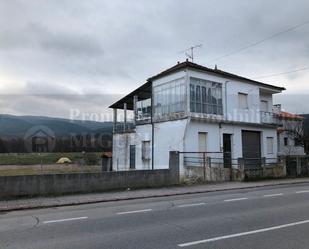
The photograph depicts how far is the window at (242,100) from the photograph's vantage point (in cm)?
3045

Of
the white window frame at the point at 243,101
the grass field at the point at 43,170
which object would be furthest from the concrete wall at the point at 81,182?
the white window frame at the point at 243,101

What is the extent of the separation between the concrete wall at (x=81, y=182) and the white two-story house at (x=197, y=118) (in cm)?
700

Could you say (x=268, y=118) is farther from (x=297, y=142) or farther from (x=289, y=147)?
(x=289, y=147)

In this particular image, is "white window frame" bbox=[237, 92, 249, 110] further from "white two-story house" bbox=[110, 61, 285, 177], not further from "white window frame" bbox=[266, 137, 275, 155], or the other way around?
"white window frame" bbox=[266, 137, 275, 155]

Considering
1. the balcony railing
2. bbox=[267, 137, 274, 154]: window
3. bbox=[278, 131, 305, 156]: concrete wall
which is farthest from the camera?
bbox=[278, 131, 305, 156]: concrete wall

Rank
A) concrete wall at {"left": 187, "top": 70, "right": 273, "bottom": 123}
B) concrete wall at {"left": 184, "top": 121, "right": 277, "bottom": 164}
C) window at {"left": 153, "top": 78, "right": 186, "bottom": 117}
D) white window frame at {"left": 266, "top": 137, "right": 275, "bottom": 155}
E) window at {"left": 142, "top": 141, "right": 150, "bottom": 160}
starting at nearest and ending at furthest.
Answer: concrete wall at {"left": 184, "top": 121, "right": 277, "bottom": 164} < window at {"left": 153, "top": 78, "right": 186, "bottom": 117} < concrete wall at {"left": 187, "top": 70, "right": 273, "bottom": 123} < window at {"left": 142, "top": 141, "right": 150, "bottom": 160} < white window frame at {"left": 266, "top": 137, "right": 275, "bottom": 155}

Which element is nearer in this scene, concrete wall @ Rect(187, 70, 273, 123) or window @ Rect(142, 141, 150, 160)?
concrete wall @ Rect(187, 70, 273, 123)

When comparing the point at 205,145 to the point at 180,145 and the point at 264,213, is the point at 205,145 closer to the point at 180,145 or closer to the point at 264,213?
the point at 180,145

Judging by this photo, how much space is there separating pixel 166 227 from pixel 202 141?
62.1ft

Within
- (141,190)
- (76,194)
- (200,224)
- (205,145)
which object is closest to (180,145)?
(205,145)

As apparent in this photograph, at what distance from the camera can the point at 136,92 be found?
33.6m

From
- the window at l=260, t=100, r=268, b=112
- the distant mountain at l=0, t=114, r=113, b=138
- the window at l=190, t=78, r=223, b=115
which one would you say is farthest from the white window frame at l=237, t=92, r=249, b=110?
the distant mountain at l=0, t=114, r=113, b=138

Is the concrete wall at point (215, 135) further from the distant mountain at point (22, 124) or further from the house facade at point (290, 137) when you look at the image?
the distant mountain at point (22, 124)

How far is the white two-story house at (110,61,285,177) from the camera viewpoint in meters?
26.7
